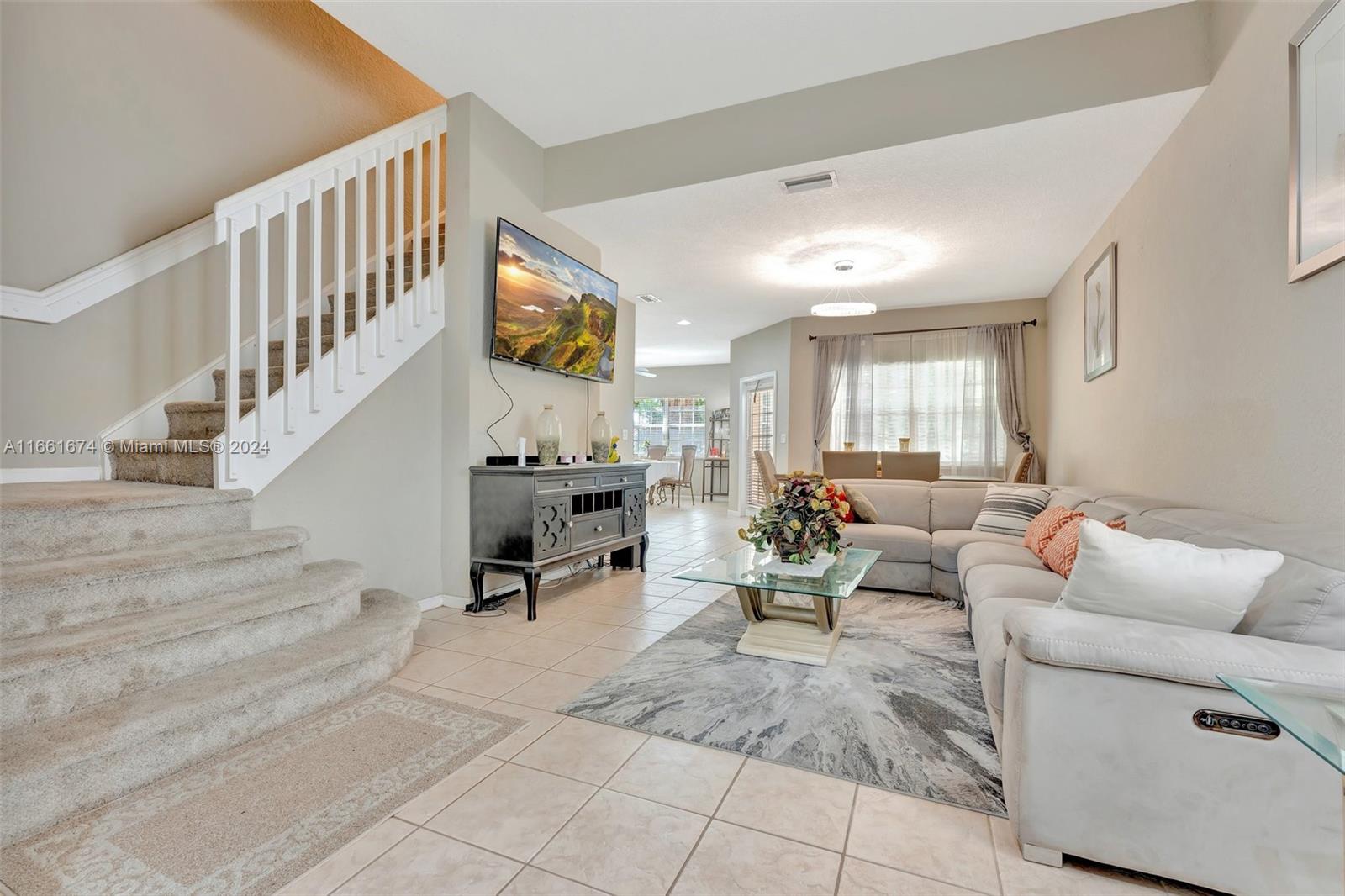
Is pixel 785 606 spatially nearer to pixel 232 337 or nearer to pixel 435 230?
pixel 232 337

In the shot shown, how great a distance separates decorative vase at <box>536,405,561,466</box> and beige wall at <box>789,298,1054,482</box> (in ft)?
→ 14.4

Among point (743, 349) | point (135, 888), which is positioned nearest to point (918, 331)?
point (743, 349)

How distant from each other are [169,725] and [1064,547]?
Answer: 140 inches

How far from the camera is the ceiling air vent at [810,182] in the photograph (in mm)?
3639

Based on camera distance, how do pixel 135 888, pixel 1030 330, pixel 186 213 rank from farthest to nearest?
pixel 1030 330 < pixel 186 213 < pixel 135 888

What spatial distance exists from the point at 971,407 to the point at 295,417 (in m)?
6.62

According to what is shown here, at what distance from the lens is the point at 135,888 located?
130 centimetres

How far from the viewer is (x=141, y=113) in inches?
123

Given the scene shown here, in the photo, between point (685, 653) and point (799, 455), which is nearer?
point (685, 653)

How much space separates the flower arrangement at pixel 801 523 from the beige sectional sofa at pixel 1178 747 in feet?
4.39

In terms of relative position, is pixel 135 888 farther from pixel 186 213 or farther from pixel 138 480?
pixel 186 213

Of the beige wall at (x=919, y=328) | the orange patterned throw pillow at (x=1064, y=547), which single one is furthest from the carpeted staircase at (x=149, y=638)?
the beige wall at (x=919, y=328)

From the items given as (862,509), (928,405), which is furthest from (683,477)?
(862,509)

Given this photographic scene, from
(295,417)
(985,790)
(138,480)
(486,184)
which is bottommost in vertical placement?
(985,790)
